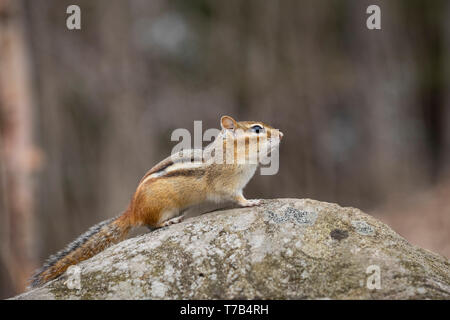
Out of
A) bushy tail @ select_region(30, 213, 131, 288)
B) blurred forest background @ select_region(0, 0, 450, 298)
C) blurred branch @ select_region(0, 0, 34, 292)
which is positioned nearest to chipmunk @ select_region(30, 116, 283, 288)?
bushy tail @ select_region(30, 213, 131, 288)

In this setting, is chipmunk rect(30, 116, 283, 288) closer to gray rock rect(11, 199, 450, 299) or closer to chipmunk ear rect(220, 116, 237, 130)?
chipmunk ear rect(220, 116, 237, 130)

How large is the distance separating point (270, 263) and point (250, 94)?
8.99 metres

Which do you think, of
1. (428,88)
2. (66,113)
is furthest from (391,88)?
(66,113)

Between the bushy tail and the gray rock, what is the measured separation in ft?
1.45

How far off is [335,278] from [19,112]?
25.1ft

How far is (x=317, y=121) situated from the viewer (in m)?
12.0

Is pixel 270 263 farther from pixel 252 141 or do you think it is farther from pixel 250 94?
pixel 250 94

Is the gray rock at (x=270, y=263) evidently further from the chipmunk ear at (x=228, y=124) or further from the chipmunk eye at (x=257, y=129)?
the chipmunk ear at (x=228, y=124)

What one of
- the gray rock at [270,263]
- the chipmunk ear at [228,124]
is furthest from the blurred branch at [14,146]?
the gray rock at [270,263]

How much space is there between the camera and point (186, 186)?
4.28 metres

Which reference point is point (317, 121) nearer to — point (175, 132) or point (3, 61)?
point (175, 132)

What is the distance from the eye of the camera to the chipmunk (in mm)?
4207

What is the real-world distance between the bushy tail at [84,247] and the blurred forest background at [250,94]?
6.21m
